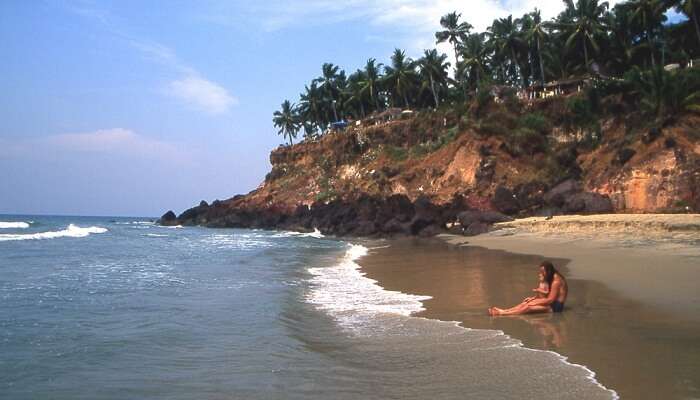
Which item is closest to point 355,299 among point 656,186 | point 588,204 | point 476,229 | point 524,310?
point 524,310

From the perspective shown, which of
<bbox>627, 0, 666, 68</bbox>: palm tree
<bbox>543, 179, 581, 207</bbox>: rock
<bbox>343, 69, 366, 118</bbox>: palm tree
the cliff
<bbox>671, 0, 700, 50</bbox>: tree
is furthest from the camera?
<bbox>343, 69, 366, 118</bbox>: palm tree

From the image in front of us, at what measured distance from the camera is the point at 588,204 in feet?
82.4

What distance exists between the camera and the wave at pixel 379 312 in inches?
220

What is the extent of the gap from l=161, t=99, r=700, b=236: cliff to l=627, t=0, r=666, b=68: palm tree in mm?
10651

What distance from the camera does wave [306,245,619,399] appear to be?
5581 mm

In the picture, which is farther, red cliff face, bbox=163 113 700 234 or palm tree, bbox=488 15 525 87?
palm tree, bbox=488 15 525 87

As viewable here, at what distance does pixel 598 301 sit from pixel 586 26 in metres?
41.2

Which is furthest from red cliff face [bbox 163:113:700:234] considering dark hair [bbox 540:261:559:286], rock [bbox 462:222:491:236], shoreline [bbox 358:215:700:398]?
dark hair [bbox 540:261:559:286]

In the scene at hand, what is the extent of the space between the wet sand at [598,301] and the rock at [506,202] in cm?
1096

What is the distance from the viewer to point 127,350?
646 centimetres

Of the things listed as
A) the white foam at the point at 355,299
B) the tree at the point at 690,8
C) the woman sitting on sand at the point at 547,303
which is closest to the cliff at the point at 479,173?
the tree at the point at 690,8

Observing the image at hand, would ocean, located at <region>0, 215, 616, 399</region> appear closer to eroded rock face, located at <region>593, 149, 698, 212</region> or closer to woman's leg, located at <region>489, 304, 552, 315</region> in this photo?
woman's leg, located at <region>489, 304, 552, 315</region>

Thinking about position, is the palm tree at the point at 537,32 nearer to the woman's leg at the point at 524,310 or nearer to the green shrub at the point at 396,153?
the green shrub at the point at 396,153

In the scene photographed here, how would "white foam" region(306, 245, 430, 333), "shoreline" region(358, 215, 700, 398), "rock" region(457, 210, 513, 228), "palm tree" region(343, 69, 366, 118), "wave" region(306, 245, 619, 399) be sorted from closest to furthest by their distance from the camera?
"shoreline" region(358, 215, 700, 398), "wave" region(306, 245, 619, 399), "white foam" region(306, 245, 430, 333), "rock" region(457, 210, 513, 228), "palm tree" region(343, 69, 366, 118)
